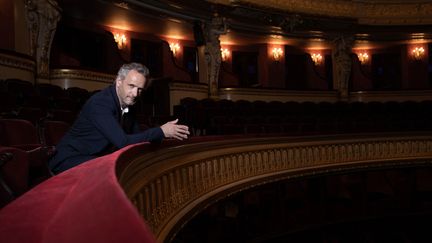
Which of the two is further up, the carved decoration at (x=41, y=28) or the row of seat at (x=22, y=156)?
the carved decoration at (x=41, y=28)

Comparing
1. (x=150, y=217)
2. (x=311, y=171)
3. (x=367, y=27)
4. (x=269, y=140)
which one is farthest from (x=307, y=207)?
(x=367, y=27)

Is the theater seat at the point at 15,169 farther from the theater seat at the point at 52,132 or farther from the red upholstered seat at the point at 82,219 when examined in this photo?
the theater seat at the point at 52,132

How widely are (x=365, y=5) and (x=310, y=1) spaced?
1.31 metres

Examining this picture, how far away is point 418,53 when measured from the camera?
9227 millimetres

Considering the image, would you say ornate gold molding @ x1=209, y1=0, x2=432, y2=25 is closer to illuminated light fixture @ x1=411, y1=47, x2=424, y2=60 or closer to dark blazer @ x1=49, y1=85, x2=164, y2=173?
illuminated light fixture @ x1=411, y1=47, x2=424, y2=60

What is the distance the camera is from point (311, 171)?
12.6 ft

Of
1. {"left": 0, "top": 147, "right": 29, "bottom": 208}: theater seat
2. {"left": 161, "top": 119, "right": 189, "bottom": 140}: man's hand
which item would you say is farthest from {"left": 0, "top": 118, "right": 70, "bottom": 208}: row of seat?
{"left": 161, "top": 119, "right": 189, "bottom": 140}: man's hand

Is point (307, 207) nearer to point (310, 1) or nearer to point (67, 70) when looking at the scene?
point (67, 70)

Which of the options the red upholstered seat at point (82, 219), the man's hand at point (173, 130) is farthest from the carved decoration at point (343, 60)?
the red upholstered seat at point (82, 219)

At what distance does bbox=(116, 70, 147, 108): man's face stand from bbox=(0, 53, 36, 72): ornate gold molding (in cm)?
269

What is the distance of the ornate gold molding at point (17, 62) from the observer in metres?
3.59

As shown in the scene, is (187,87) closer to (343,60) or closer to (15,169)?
(343,60)

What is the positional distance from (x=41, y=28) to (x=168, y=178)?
11.4 ft

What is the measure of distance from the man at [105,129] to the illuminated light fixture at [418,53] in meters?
9.22
